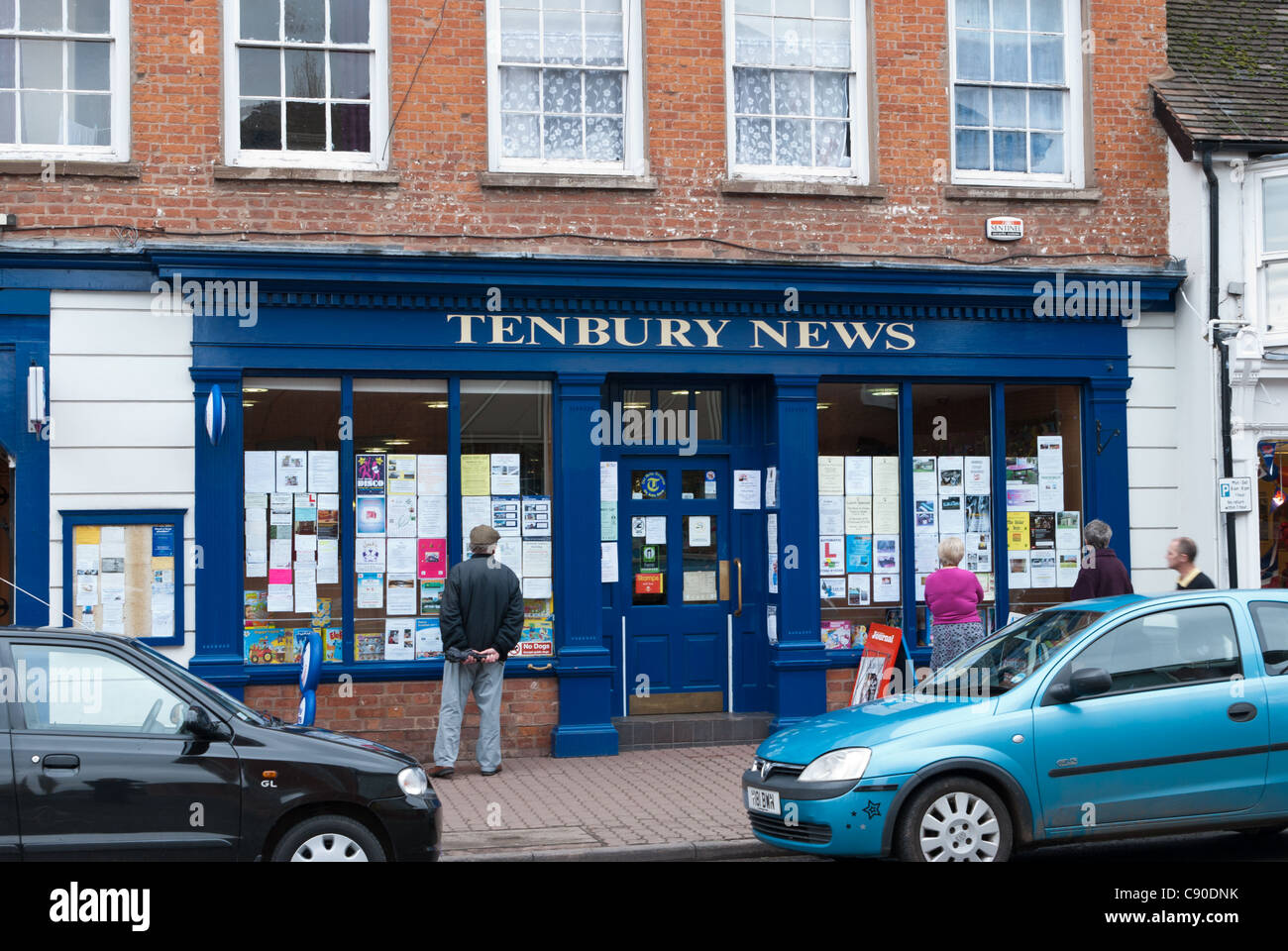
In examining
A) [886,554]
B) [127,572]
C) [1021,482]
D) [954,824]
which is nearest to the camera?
[954,824]

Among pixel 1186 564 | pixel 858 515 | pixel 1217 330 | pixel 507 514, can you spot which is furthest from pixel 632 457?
pixel 1217 330

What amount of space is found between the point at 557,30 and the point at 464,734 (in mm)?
6248

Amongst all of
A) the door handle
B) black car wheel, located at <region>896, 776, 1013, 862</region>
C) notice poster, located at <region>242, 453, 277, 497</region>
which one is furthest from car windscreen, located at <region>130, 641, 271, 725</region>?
the door handle

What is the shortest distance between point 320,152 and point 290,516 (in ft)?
10.3

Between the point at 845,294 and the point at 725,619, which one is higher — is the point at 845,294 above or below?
above

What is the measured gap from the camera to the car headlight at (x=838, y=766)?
291 inches

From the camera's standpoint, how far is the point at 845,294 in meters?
12.6

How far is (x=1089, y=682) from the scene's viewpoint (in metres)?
7.49

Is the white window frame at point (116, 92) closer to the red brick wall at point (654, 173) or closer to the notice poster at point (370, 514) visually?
the red brick wall at point (654, 173)

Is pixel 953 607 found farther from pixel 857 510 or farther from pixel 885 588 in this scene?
pixel 857 510

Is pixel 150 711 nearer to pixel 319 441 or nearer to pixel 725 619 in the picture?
pixel 319 441

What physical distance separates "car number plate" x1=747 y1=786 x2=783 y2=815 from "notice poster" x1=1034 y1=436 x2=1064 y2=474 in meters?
6.45

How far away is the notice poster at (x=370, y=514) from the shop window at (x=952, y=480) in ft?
16.0

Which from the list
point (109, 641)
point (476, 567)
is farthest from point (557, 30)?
point (109, 641)
